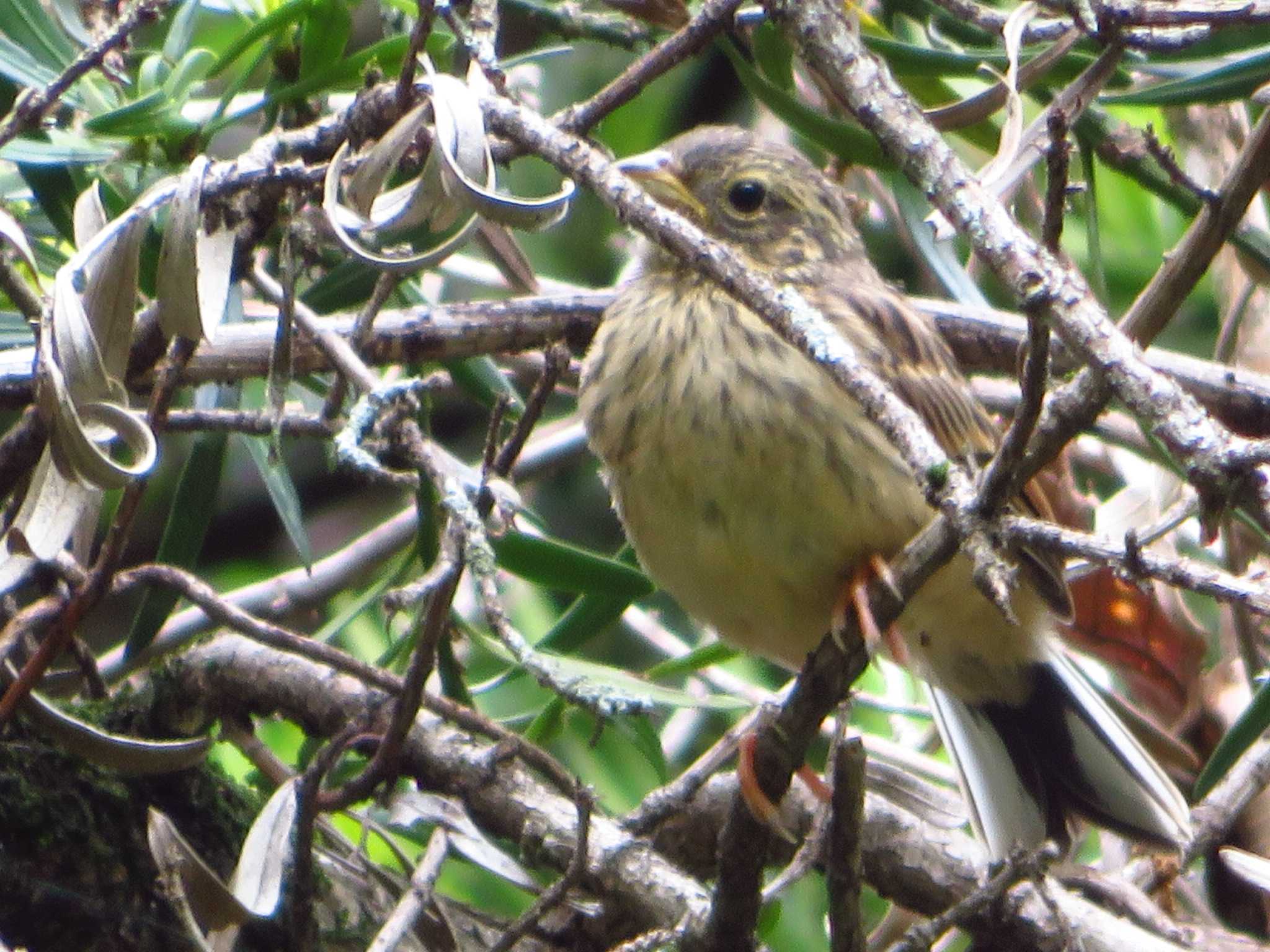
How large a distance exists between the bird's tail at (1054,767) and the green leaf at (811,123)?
1253 millimetres

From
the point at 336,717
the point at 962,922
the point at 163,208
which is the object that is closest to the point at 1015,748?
the point at 962,922

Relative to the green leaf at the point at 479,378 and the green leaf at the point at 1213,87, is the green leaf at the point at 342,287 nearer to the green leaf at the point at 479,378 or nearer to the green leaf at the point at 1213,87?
the green leaf at the point at 479,378

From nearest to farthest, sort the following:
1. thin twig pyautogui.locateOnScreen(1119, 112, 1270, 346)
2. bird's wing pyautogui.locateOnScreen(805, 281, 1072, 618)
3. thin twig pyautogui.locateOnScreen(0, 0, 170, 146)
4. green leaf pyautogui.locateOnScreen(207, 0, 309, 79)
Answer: thin twig pyautogui.locateOnScreen(1119, 112, 1270, 346) → thin twig pyautogui.locateOnScreen(0, 0, 170, 146) → green leaf pyautogui.locateOnScreen(207, 0, 309, 79) → bird's wing pyautogui.locateOnScreen(805, 281, 1072, 618)

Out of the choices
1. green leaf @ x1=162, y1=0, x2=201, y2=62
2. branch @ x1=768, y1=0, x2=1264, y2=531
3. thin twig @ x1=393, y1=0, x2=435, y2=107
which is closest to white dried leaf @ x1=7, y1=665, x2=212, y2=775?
thin twig @ x1=393, y1=0, x2=435, y2=107

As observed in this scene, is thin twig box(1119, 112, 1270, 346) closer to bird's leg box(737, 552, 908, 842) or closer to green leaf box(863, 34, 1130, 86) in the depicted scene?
bird's leg box(737, 552, 908, 842)

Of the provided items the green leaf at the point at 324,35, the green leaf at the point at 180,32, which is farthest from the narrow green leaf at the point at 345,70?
the green leaf at the point at 180,32

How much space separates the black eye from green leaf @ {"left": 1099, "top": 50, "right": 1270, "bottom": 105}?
96 centimetres

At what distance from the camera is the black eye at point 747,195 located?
11.8 ft

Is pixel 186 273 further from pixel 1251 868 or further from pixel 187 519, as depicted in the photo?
pixel 1251 868

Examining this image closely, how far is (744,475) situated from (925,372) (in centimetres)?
62

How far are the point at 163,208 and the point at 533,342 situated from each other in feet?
2.42

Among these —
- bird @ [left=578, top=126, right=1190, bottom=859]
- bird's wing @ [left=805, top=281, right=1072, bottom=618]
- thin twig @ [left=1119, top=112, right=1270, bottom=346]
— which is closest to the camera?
thin twig @ [left=1119, top=112, right=1270, bottom=346]

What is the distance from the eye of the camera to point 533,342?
3199 mm

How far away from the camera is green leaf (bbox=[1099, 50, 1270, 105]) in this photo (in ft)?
8.89
